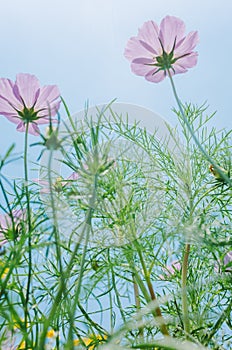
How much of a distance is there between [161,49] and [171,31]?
0.06 feet

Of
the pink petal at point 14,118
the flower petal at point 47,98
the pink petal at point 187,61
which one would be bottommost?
the flower petal at point 47,98

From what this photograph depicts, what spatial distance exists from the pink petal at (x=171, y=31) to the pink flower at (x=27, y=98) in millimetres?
107

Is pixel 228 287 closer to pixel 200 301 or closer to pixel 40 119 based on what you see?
pixel 200 301

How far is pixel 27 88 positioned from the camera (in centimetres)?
35

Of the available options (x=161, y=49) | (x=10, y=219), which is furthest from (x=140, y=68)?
(x=10, y=219)

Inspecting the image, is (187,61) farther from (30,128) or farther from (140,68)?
(30,128)

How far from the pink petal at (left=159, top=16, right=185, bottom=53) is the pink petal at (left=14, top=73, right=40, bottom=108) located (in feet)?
0.35

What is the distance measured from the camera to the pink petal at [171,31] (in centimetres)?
40

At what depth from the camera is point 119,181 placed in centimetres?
38

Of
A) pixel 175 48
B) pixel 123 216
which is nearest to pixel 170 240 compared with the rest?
pixel 123 216

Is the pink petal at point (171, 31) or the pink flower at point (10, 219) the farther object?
the pink petal at point (171, 31)

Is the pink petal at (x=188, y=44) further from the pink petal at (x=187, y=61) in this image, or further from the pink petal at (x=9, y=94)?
the pink petal at (x=9, y=94)

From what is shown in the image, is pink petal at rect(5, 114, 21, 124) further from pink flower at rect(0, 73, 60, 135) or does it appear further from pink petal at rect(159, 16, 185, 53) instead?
pink petal at rect(159, 16, 185, 53)

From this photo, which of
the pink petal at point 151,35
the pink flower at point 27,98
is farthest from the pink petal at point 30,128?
the pink petal at point 151,35
